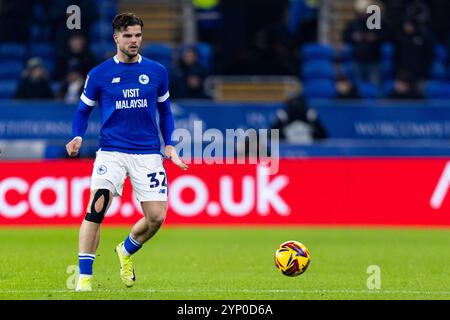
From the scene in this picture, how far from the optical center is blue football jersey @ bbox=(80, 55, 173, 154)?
1050 centimetres

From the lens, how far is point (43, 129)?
21.5 m

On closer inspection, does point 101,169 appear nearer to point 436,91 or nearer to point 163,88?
point 163,88

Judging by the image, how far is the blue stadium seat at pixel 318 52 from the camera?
23891mm

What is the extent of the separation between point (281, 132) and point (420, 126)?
2656 mm

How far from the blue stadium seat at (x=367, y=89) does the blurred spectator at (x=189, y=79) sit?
3207mm

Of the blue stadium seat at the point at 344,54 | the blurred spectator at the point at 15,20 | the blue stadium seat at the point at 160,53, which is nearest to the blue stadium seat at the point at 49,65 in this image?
the blurred spectator at the point at 15,20

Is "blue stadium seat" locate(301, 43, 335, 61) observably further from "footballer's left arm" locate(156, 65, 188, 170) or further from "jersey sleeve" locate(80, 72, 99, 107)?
"jersey sleeve" locate(80, 72, 99, 107)

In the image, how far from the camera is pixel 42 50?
24625mm

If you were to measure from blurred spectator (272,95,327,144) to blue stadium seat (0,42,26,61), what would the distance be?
20.2 feet

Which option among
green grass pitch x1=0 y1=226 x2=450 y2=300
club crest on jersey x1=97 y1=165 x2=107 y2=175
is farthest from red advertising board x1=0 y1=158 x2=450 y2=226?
club crest on jersey x1=97 y1=165 x2=107 y2=175
